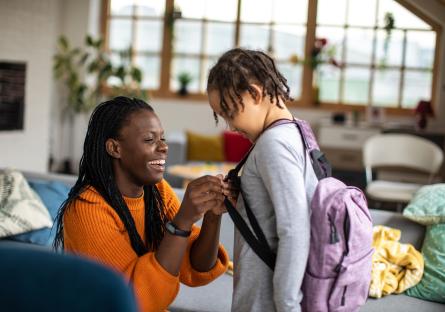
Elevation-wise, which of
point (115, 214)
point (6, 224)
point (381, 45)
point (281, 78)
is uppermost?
point (381, 45)

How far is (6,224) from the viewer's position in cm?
316

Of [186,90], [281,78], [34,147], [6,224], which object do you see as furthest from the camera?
[186,90]

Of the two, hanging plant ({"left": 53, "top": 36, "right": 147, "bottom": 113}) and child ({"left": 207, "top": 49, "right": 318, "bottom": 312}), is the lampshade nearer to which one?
hanging plant ({"left": 53, "top": 36, "right": 147, "bottom": 113})

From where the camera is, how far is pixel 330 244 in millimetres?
1508

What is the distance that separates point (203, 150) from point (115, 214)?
6114 mm

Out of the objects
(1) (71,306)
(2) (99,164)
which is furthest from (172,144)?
(1) (71,306)

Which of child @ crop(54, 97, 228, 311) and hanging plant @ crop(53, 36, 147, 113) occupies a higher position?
hanging plant @ crop(53, 36, 147, 113)

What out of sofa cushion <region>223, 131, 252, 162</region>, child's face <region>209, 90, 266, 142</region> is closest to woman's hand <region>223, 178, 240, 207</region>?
child's face <region>209, 90, 266, 142</region>

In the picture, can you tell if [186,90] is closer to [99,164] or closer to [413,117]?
[413,117]

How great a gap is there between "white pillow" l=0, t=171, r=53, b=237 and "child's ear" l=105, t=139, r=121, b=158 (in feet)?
5.14

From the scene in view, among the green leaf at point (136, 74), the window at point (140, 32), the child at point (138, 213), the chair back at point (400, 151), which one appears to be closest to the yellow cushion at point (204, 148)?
the green leaf at point (136, 74)

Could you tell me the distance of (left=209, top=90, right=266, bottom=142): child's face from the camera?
1567mm

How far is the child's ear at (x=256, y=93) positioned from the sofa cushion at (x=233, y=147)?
6173mm

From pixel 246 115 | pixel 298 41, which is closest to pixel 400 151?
pixel 298 41
